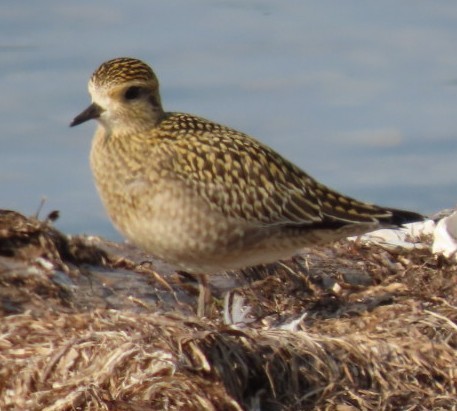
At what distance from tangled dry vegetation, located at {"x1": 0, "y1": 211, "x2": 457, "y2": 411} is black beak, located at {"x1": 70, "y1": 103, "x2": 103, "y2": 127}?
0.51m

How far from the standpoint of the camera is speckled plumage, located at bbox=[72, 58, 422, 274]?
7.07m

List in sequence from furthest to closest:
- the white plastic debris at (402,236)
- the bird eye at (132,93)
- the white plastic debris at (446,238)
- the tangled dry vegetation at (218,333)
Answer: the white plastic debris at (402,236)
the white plastic debris at (446,238)
the bird eye at (132,93)
the tangled dry vegetation at (218,333)

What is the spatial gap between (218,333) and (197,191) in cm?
143

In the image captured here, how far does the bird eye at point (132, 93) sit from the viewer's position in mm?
7488

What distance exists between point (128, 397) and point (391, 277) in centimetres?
250

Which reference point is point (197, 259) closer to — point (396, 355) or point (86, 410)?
point (396, 355)

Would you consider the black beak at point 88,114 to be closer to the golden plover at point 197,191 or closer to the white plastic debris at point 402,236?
A: the golden plover at point 197,191

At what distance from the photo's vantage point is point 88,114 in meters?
7.32

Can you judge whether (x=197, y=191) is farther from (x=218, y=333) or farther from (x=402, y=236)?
(x=402, y=236)

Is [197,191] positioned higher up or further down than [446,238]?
higher up

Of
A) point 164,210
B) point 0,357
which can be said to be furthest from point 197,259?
point 0,357

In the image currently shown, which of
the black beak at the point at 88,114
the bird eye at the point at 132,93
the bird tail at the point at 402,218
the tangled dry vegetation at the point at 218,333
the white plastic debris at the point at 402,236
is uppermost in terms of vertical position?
the bird eye at the point at 132,93

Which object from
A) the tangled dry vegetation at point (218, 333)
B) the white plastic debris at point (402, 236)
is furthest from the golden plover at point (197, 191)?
the white plastic debris at point (402, 236)

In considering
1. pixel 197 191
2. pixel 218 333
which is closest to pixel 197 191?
pixel 197 191
